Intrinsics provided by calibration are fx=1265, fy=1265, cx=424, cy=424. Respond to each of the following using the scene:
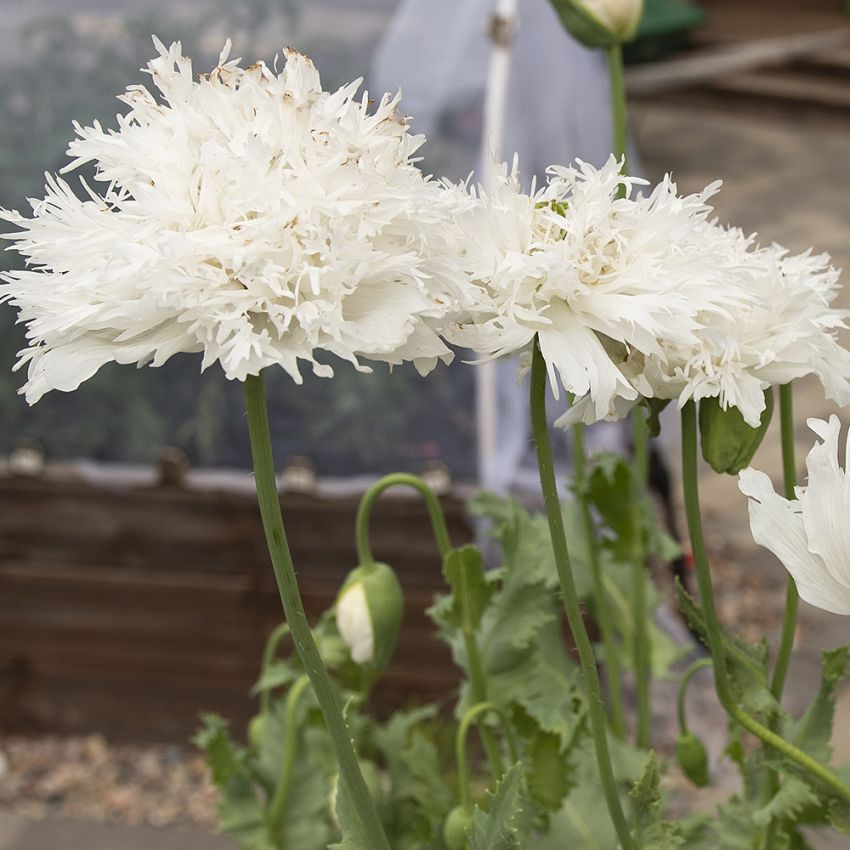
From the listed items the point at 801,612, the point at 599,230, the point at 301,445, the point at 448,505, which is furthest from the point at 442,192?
the point at 801,612

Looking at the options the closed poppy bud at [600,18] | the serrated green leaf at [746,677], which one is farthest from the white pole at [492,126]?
the serrated green leaf at [746,677]

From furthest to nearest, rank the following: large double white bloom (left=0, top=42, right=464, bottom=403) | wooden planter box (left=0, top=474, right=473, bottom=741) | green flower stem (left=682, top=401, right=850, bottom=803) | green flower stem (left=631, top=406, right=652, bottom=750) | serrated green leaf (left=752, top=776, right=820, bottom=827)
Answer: wooden planter box (left=0, top=474, right=473, bottom=741) → green flower stem (left=631, top=406, right=652, bottom=750) → serrated green leaf (left=752, top=776, right=820, bottom=827) → green flower stem (left=682, top=401, right=850, bottom=803) → large double white bloom (left=0, top=42, right=464, bottom=403)

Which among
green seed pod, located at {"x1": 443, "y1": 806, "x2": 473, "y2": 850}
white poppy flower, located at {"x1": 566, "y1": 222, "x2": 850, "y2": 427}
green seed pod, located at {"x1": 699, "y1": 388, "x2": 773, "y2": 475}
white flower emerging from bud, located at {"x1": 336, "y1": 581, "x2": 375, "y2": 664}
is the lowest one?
green seed pod, located at {"x1": 443, "y1": 806, "x2": 473, "y2": 850}

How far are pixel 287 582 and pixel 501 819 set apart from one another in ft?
0.49

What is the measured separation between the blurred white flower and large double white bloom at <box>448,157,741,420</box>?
0.22 ft

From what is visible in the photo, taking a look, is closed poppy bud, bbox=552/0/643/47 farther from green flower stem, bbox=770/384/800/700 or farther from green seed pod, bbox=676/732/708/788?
green seed pod, bbox=676/732/708/788

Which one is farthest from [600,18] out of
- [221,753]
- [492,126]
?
[492,126]

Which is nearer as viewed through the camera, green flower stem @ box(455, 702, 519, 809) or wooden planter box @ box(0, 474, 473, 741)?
green flower stem @ box(455, 702, 519, 809)

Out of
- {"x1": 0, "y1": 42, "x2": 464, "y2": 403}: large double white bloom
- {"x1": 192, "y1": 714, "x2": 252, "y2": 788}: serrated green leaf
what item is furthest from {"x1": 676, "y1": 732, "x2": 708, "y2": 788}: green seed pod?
{"x1": 0, "y1": 42, "x2": 464, "y2": 403}: large double white bloom

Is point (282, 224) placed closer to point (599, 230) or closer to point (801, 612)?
point (599, 230)

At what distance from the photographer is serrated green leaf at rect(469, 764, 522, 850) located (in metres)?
0.52

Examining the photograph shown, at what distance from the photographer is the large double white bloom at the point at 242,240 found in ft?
1.40

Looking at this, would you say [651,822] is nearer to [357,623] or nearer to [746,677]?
[746,677]

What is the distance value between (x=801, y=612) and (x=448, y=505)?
35.9 inches
